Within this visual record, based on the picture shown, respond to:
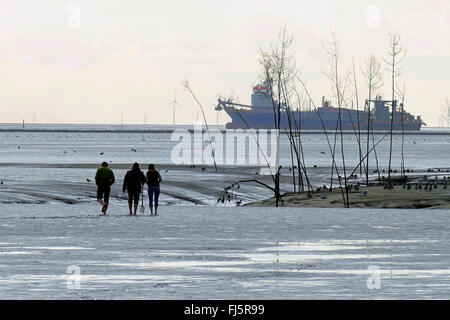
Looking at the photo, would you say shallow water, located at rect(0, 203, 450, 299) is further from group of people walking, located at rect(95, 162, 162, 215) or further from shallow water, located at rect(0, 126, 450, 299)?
group of people walking, located at rect(95, 162, 162, 215)

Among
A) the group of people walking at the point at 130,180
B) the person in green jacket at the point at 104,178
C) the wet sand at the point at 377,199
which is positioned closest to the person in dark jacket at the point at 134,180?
the group of people walking at the point at 130,180

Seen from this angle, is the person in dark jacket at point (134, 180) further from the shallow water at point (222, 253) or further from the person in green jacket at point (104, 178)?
the shallow water at point (222, 253)

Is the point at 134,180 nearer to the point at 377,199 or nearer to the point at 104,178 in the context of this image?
the point at 104,178

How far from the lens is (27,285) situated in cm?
1527

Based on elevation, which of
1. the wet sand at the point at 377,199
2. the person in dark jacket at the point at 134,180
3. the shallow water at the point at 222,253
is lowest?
the shallow water at the point at 222,253

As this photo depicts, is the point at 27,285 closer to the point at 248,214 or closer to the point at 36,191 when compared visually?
the point at 248,214

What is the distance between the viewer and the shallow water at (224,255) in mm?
15000

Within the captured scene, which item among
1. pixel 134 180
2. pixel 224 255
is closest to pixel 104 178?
pixel 134 180

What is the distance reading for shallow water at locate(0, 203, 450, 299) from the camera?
15.0 metres

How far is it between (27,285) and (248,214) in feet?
54.1

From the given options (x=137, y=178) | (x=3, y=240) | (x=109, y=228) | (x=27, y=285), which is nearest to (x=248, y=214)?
(x=137, y=178)

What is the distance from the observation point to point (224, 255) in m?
19.7
